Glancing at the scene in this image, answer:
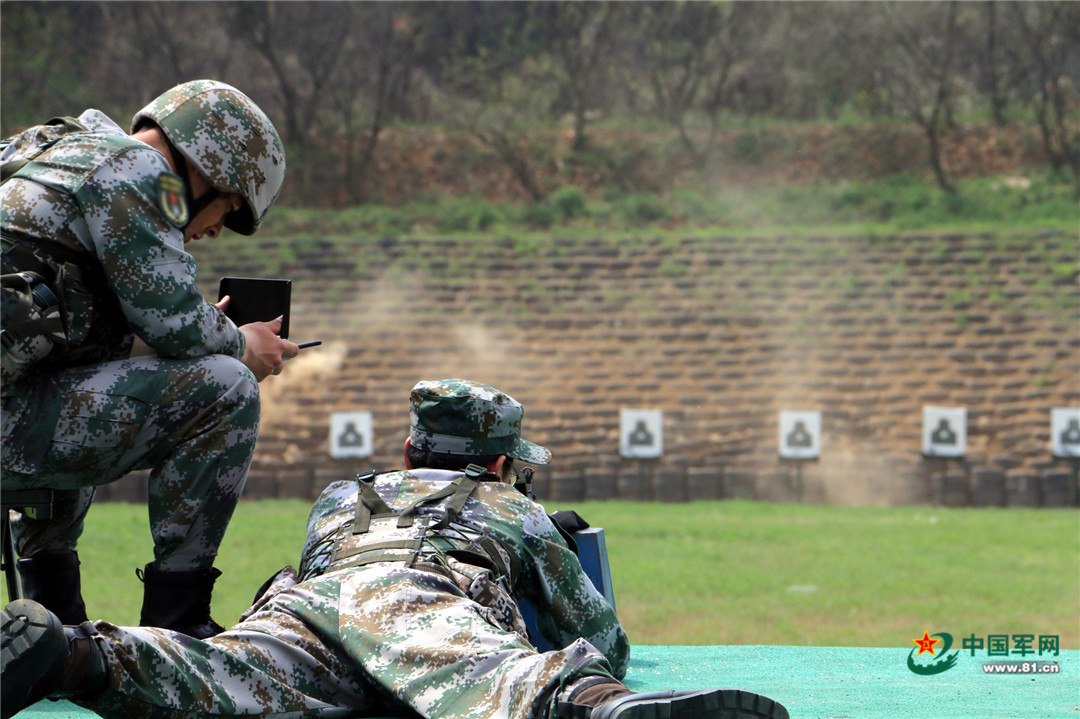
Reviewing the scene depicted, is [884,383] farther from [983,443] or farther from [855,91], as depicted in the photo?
[855,91]

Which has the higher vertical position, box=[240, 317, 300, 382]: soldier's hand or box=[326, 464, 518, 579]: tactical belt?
box=[240, 317, 300, 382]: soldier's hand

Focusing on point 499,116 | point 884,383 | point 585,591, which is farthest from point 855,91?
point 585,591

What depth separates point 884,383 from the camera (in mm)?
12133

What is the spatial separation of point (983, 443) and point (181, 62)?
1139 centimetres

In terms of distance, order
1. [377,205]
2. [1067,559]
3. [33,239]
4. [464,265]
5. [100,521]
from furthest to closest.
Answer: [377,205], [464,265], [100,521], [1067,559], [33,239]

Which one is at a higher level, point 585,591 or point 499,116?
point 499,116

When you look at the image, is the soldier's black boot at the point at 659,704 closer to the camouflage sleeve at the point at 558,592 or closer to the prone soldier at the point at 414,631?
the prone soldier at the point at 414,631

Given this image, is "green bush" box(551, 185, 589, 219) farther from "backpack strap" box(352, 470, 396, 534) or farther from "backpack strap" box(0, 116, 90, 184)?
"backpack strap" box(0, 116, 90, 184)

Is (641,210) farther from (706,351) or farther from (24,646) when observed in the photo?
(24,646)

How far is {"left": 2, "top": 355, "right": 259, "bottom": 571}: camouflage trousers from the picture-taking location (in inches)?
76.8

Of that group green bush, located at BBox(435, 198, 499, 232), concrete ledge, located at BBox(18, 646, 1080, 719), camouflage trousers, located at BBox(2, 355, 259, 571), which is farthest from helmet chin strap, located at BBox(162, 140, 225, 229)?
green bush, located at BBox(435, 198, 499, 232)

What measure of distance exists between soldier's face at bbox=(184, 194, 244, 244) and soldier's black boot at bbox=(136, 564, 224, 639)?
563 millimetres

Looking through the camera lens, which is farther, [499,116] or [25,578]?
[499,116]

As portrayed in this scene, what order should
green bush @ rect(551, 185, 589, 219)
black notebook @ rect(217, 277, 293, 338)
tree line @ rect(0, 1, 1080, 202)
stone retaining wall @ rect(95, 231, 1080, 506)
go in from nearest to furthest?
black notebook @ rect(217, 277, 293, 338)
stone retaining wall @ rect(95, 231, 1080, 506)
green bush @ rect(551, 185, 589, 219)
tree line @ rect(0, 1, 1080, 202)
